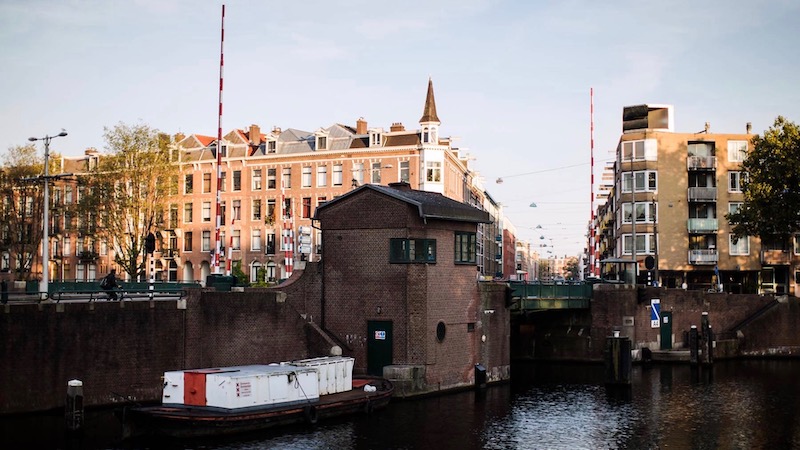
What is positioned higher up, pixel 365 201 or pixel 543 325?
pixel 365 201

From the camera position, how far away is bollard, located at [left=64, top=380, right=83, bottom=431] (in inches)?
1468

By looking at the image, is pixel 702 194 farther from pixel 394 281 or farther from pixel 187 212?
pixel 187 212

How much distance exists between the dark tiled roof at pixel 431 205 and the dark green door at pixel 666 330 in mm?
27262

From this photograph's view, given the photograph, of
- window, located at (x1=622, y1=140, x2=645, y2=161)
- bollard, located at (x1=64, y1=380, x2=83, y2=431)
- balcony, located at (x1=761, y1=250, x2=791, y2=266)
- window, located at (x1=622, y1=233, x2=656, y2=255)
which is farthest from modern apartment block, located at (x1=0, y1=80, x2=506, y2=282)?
bollard, located at (x1=64, y1=380, x2=83, y2=431)

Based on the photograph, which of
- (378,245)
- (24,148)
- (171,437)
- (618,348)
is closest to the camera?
(171,437)

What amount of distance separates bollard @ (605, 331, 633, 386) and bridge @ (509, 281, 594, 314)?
25.4 ft

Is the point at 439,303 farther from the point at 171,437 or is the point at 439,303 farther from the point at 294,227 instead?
the point at 294,227

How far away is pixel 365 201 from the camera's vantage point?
5066cm

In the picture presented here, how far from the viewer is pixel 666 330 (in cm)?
7475

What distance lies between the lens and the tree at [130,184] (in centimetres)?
8762

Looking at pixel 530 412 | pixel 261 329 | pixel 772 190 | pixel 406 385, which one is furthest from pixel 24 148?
pixel 772 190

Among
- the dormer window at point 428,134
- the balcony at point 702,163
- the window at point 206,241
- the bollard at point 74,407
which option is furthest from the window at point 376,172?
the bollard at point 74,407

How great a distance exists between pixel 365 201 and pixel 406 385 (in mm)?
11052

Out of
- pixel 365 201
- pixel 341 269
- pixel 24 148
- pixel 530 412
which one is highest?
pixel 24 148
